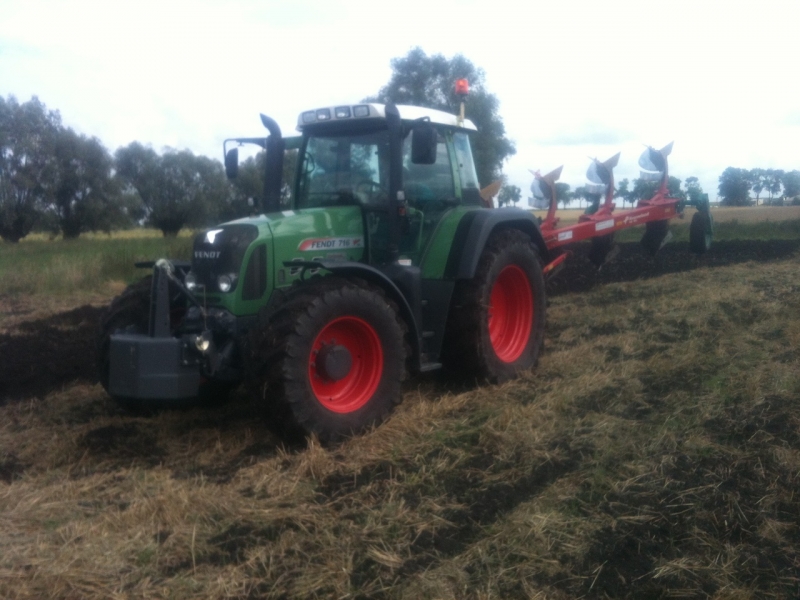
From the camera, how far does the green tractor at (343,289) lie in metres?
4.68

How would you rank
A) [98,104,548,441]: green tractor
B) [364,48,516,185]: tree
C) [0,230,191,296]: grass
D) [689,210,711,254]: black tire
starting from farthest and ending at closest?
[364,48,516,185]: tree → [0,230,191,296]: grass → [689,210,711,254]: black tire → [98,104,548,441]: green tractor

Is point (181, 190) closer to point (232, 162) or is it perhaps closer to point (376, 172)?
point (232, 162)

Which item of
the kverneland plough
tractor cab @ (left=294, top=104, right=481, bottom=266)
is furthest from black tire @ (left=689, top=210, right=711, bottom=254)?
tractor cab @ (left=294, top=104, right=481, bottom=266)

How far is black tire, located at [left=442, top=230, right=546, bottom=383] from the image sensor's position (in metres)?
5.94

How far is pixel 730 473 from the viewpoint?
12.9 feet

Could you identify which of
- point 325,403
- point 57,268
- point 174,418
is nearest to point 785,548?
point 325,403

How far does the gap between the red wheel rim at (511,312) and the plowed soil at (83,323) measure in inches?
139

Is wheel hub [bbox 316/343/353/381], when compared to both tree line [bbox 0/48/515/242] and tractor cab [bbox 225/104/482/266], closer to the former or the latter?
tractor cab [bbox 225/104/482/266]

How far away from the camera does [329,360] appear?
4883mm

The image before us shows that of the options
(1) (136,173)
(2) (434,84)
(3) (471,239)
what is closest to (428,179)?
(3) (471,239)

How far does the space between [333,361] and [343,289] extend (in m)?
0.45

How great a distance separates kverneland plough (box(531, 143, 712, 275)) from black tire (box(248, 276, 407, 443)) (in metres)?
4.46

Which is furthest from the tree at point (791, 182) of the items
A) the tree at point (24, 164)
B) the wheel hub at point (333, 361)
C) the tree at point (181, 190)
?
the tree at point (24, 164)

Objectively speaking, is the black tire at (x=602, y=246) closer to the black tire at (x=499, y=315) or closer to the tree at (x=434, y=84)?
the black tire at (x=499, y=315)
